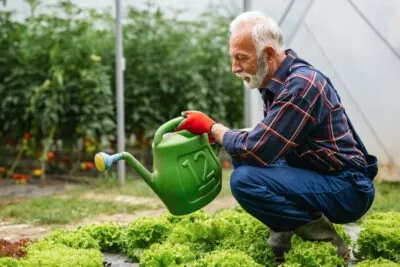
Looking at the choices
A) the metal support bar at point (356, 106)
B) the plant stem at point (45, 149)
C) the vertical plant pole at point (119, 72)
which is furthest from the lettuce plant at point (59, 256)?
the metal support bar at point (356, 106)

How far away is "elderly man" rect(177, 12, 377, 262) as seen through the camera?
2781mm

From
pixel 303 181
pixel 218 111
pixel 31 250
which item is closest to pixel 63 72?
pixel 218 111

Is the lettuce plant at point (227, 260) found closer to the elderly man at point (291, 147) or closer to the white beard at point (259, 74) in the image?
the elderly man at point (291, 147)

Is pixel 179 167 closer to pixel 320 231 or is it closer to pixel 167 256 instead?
pixel 167 256

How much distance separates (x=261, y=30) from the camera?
9.50 feet

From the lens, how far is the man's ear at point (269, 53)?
2920mm

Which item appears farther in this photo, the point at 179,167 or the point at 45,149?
the point at 45,149

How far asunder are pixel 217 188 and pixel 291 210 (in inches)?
17.7

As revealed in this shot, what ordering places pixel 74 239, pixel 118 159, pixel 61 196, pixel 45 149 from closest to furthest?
pixel 118 159, pixel 74 239, pixel 61 196, pixel 45 149

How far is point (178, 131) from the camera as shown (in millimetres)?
3088

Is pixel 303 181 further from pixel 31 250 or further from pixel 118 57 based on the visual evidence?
pixel 118 57

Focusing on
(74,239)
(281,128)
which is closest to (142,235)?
(74,239)

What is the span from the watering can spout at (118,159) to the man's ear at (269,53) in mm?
762

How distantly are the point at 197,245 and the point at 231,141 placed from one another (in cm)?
70
